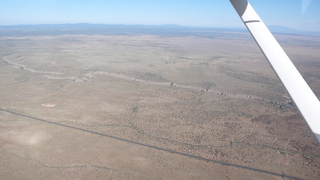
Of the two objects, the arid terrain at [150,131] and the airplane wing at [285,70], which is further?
the arid terrain at [150,131]

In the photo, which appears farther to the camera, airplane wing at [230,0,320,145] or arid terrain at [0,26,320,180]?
arid terrain at [0,26,320,180]

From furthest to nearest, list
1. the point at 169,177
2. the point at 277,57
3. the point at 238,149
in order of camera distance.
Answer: the point at 238,149
the point at 169,177
the point at 277,57

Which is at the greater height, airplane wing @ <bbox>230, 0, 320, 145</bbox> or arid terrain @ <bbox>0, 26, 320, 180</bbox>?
airplane wing @ <bbox>230, 0, 320, 145</bbox>

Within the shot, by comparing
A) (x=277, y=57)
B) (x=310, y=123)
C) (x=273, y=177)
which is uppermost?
(x=277, y=57)

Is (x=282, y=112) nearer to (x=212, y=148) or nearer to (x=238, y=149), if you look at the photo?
(x=238, y=149)

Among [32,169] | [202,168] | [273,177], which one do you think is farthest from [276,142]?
[32,169]

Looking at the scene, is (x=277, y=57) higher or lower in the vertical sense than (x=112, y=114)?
higher

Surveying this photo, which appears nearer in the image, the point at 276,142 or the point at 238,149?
the point at 238,149

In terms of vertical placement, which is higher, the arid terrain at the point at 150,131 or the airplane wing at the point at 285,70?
the airplane wing at the point at 285,70
